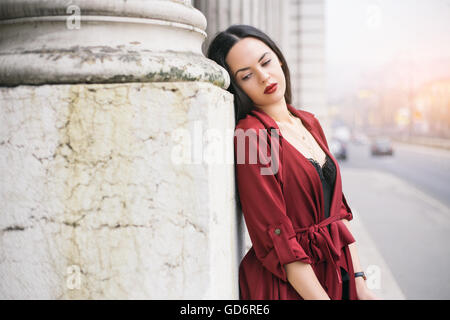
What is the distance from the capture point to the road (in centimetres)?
594

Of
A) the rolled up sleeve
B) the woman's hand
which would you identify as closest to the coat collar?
the rolled up sleeve

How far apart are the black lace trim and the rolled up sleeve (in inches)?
12.8

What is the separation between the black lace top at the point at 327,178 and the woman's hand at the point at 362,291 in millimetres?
397

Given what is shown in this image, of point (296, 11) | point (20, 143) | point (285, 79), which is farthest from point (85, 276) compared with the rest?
point (296, 11)

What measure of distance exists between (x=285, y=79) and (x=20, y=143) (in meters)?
1.38

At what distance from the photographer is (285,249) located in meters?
1.67

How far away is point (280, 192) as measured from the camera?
1718mm

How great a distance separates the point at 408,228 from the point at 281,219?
830 cm

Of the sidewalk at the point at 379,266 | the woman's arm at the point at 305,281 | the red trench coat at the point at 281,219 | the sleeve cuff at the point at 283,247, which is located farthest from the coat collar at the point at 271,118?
the sidewalk at the point at 379,266

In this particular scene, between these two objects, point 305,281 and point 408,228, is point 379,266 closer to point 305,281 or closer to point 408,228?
point 408,228

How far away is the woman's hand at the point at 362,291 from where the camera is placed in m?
2.04
